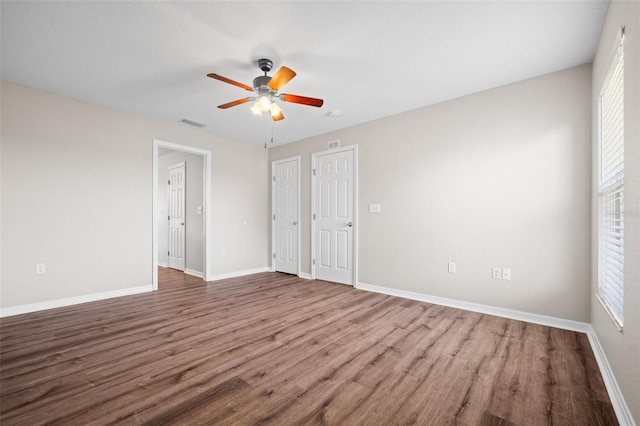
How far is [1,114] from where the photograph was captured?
3.06m

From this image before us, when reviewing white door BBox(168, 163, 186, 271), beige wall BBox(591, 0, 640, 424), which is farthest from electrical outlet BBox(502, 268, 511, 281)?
white door BBox(168, 163, 186, 271)

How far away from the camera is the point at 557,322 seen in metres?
2.76

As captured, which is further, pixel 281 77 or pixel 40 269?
pixel 40 269

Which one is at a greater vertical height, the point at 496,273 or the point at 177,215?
the point at 177,215

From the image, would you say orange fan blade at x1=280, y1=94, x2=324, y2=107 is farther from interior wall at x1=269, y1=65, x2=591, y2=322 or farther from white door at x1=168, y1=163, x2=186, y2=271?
white door at x1=168, y1=163, x2=186, y2=271

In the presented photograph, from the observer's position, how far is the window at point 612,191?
1770mm

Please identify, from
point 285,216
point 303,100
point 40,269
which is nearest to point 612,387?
point 303,100

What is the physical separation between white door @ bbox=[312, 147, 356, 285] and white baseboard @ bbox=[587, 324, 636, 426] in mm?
2794

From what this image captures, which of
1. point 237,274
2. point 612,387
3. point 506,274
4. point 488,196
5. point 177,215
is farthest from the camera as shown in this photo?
point 177,215

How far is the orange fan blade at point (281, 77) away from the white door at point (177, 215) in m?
4.11

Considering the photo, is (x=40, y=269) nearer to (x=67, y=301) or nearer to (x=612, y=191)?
(x=67, y=301)

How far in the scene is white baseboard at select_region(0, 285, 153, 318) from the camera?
309 centimetres

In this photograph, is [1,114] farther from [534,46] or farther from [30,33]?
[534,46]

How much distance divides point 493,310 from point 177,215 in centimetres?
583
